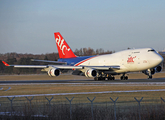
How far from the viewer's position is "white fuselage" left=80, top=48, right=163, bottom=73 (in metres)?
43.8

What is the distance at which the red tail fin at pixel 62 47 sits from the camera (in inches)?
2357

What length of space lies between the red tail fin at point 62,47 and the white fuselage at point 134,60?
10709 millimetres

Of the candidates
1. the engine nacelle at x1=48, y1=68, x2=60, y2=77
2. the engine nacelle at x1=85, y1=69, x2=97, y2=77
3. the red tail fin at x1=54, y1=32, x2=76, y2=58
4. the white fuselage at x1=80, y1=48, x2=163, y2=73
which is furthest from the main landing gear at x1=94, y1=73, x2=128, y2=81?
the red tail fin at x1=54, y1=32, x2=76, y2=58

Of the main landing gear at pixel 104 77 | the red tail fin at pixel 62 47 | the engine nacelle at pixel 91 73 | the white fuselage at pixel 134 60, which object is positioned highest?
the red tail fin at pixel 62 47

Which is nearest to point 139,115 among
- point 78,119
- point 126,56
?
point 78,119

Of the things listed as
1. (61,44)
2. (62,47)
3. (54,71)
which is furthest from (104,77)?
(61,44)

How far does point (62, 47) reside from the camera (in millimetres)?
60719

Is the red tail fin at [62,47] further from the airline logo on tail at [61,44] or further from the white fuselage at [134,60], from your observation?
the white fuselage at [134,60]

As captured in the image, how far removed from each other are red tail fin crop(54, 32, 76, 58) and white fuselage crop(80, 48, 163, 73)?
10.7 meters

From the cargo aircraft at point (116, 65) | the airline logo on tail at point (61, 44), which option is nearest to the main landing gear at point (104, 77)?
the cargo aircraft at point (116, 65)

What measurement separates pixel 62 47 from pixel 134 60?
2025cm

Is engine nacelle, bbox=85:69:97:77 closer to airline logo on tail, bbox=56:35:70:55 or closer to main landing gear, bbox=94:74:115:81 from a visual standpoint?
main landing gear, bbox=94:74:115:81

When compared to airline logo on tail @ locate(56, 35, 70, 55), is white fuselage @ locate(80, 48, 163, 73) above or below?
below

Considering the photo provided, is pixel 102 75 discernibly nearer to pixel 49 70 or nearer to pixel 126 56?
pixel 126 56
